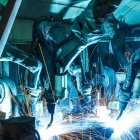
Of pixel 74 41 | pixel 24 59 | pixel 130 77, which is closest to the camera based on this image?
pixel 74 41

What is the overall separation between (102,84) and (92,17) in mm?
1669

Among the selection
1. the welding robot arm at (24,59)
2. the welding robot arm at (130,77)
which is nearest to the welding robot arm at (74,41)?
the welding robot arm at (24,59)

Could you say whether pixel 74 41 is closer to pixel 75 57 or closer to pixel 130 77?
pixel 75 57

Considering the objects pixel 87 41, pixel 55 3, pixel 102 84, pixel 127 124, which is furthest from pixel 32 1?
pixel 127 124

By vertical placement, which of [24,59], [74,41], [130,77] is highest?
[74,41]

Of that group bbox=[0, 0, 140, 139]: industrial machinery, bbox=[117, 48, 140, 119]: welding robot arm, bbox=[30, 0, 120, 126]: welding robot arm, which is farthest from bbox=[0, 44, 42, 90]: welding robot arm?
bbox=[117, 48, 140, 119]: welding robot arm

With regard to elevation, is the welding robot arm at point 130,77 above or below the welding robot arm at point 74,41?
below

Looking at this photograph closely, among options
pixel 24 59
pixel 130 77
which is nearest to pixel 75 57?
pixel 24 59

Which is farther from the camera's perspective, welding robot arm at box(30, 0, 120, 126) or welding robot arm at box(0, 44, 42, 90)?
welding robot arm at box(0, 44, 42, 90)

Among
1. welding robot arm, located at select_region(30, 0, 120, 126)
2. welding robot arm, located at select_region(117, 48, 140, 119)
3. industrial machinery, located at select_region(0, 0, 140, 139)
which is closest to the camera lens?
welding robot arm, located at select_region(30, 0, 120, 126)

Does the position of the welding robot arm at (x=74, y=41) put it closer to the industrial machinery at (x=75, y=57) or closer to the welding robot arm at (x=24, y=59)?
the industrial machinery at (x=75, y=57)

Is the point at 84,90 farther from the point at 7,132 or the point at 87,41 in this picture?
the point at 7,132

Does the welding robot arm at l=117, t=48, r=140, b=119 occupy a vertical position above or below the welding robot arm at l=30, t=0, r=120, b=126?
below

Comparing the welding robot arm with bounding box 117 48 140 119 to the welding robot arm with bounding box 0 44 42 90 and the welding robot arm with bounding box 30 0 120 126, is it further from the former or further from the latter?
the welding robot arm with bounding box 0 44 42 90
